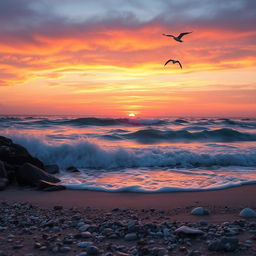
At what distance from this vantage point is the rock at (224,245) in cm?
342

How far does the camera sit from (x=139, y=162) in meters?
10.6

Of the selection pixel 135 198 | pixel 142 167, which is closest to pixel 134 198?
pixel 135 198

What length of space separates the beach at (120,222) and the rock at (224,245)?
0.02 meters

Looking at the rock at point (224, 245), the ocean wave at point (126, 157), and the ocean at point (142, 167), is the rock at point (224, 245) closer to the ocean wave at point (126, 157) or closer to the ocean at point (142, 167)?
the ocean at point (142, 167)

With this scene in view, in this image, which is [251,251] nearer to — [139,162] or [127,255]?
[127,255]

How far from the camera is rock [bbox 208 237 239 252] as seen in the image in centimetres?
342

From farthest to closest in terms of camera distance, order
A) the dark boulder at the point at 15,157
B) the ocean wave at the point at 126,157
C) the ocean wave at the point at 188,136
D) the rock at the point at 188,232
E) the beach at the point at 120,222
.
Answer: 1. the ocean wave at the point at 188,136
2. the ocean wave at the point at 126,157
3. the dark boulder at the point at 15,157
4. the rock at the point at 188,232
5. the beach at the point at 120,222

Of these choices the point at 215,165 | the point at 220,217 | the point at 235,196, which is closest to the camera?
the point at 220,217

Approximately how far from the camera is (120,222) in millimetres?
4344

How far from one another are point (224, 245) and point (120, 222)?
1.46 m

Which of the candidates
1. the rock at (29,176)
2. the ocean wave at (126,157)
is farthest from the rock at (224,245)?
the ocean wave at (126,157)

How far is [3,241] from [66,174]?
5094 millimetres

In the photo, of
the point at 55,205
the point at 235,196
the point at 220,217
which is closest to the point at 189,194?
the point at 235,196

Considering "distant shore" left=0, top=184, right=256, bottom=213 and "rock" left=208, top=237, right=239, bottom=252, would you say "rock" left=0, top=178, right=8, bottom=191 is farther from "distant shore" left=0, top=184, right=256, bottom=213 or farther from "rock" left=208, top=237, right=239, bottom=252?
"rock" left=208, top=237, right=239, bottom=252
